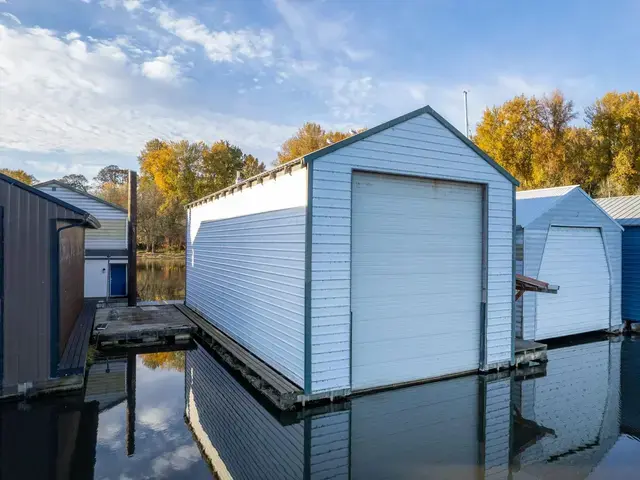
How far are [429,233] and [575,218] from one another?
5920mm

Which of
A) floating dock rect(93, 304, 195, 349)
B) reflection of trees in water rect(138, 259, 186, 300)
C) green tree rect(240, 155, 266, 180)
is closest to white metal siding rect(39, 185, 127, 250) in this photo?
reflection of trees in water rect(138, 259, 186, 300)

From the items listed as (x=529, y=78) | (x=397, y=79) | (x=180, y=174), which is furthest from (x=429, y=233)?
(x=180, y=174)

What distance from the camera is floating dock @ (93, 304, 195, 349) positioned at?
33.4 ft

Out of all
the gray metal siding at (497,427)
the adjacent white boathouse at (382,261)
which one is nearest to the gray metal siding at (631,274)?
the adjacent white boathouse at (382,261)

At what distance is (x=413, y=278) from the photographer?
7.64 meters

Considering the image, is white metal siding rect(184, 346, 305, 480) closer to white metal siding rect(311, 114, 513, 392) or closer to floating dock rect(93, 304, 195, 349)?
white metal siding rect(311, 114, 513, 392)

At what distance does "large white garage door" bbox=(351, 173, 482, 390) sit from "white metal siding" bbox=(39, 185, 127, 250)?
42.9ft

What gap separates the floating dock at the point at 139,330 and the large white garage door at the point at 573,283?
870 centimetres

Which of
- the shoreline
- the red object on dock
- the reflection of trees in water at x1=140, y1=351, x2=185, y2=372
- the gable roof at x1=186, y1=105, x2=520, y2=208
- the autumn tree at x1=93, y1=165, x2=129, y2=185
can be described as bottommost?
the reflection of trees in water at x1=140, y1=351, x2=185, y2=372

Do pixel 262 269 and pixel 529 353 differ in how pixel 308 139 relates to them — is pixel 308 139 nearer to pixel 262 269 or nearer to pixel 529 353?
pixel 262 269

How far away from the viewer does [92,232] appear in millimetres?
16953

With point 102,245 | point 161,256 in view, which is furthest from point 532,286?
point 161,256

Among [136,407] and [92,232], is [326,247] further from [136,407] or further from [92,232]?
[92,232]

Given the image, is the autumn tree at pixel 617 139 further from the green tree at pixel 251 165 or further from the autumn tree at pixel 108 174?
the autumn tree at pixel 108 174
